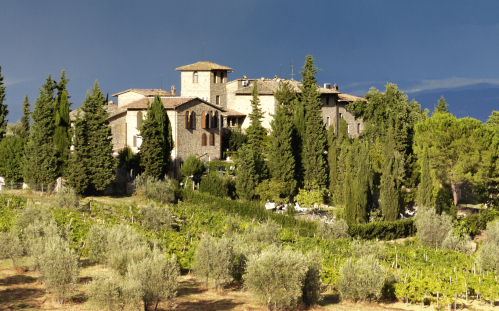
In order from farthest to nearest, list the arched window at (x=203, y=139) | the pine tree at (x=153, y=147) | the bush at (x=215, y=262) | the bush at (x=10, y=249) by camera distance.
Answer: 1. the arched window at (x=203, y=139)
2. the pine tree at (x=153, y=147)
3. the bush at (x=10, y=249)
4. the bush at (x=215, y=262)

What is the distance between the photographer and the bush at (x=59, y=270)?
16.4 m

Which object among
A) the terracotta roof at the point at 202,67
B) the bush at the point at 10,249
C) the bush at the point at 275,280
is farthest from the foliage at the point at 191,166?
the bush at the point at 275,280

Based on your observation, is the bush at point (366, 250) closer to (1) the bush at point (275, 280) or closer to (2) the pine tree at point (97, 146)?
(1) the bush at point (275, 280)

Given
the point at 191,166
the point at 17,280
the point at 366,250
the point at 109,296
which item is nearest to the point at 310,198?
the point at 191,166

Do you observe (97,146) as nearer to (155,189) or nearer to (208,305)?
(155,189)

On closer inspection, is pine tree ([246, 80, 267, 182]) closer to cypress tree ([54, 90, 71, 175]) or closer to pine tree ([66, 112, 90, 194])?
pine tree ([66, 112, 90, 194])

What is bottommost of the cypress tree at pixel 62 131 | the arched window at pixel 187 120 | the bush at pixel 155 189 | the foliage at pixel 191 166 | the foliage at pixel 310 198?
the foliage at pixel 310 198

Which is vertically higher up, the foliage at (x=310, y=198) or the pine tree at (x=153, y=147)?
the pine tree at (x=153, y=147)

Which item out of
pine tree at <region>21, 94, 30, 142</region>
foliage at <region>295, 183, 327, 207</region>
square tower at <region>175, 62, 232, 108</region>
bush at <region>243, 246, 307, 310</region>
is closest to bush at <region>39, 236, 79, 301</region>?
bush at <region>243, 246, 307, 310</region>

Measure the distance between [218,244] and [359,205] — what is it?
1985 cm

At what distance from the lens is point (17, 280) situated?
18938 millimetres

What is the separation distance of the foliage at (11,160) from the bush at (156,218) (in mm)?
11905

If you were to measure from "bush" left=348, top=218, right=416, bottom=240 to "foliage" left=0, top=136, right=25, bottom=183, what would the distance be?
66.7 ft

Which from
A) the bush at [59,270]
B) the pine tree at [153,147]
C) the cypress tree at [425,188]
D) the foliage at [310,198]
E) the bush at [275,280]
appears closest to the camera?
the bush at [59,270]
